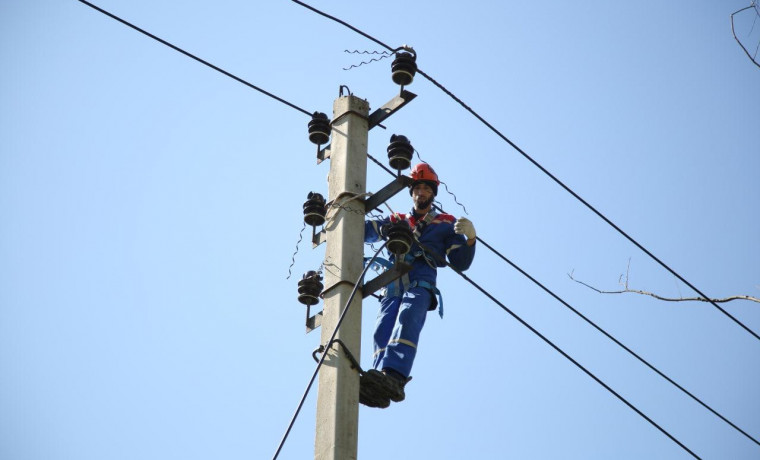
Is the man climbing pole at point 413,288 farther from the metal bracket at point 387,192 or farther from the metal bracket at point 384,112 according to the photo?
the metal bracket at point 384,112

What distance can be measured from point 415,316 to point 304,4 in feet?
8.54

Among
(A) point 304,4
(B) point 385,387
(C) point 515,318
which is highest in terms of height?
(A) point 304,4

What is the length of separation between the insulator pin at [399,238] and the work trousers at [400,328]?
795mm

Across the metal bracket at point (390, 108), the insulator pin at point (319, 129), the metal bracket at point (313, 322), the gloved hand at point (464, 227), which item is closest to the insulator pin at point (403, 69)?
the metal bracket at point (390, 108)

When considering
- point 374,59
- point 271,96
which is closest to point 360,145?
point 374,59

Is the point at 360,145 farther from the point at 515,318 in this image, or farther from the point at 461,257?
the point at 515,318

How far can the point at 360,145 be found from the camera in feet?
20.8

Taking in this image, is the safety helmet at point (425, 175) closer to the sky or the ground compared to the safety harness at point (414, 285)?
closer to the sky

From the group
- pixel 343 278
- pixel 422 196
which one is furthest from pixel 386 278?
pixel 422 196

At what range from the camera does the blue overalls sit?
622cm

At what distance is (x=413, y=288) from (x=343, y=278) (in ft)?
3.16

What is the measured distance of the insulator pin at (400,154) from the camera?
6.13 metres

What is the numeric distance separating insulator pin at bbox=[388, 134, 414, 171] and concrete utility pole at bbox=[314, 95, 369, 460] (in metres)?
0.21

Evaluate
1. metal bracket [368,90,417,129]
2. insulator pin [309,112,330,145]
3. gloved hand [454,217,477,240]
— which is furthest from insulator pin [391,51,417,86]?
gloved hand [454,217,477,240]
